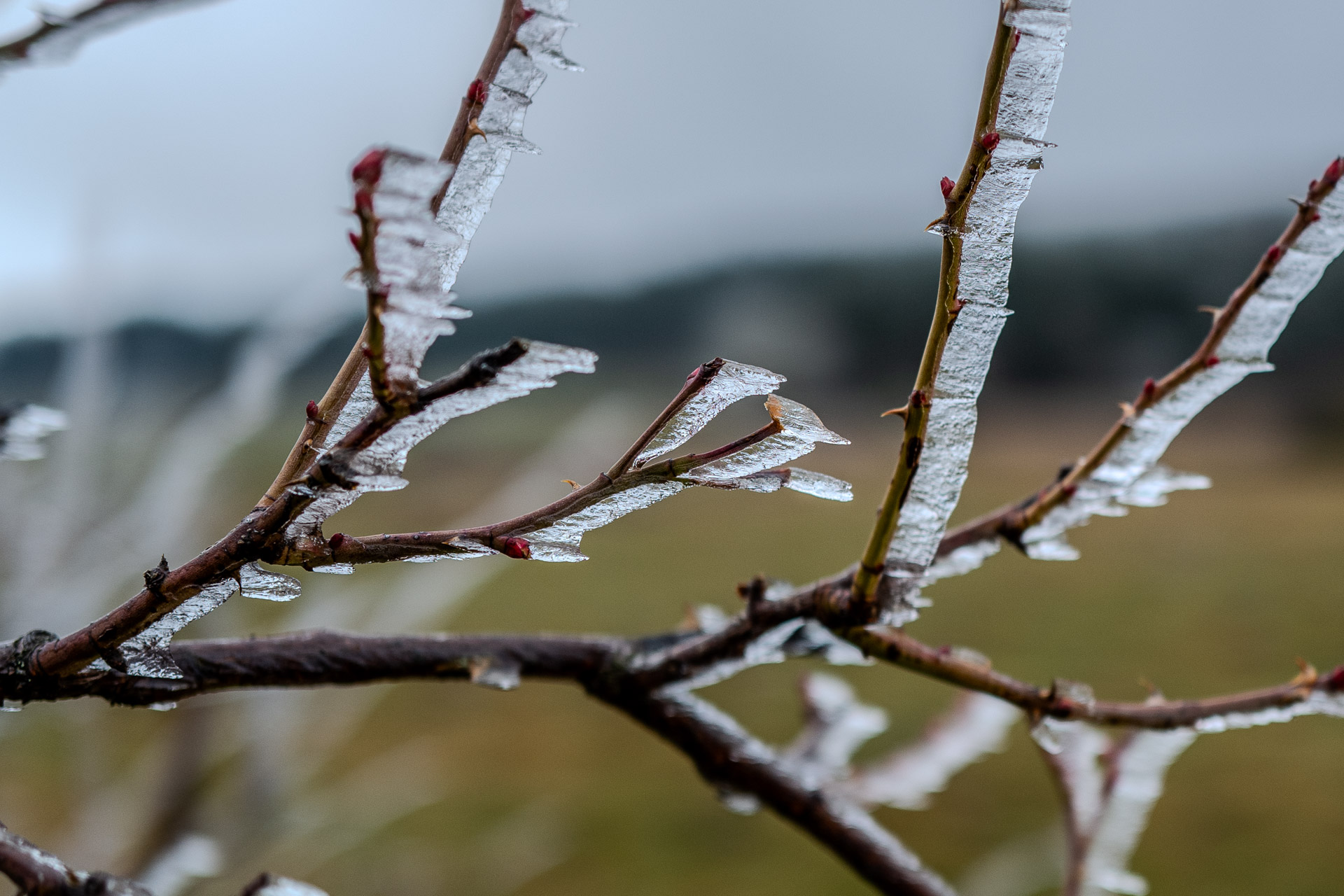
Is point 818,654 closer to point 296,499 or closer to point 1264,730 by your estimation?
point 296,499

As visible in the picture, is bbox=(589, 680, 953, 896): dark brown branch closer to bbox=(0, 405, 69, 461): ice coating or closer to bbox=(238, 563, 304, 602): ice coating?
bbox=(238, 563, 304, 602): ice coating

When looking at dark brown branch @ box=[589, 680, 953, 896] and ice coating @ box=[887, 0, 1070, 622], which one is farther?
dark brown branch @ box=[589, 680, 953, 896]

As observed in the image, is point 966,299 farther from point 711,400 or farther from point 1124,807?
point 1124,807

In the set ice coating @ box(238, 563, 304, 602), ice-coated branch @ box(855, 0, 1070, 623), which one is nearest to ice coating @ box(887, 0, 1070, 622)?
ice-coated branch @ box(855, 0, 1070, 623)

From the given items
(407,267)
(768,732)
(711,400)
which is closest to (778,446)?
(711,400)

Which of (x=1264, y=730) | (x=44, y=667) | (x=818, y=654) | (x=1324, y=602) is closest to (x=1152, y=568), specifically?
(x=1324, y=602)

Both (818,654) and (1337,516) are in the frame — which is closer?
(818,654)
